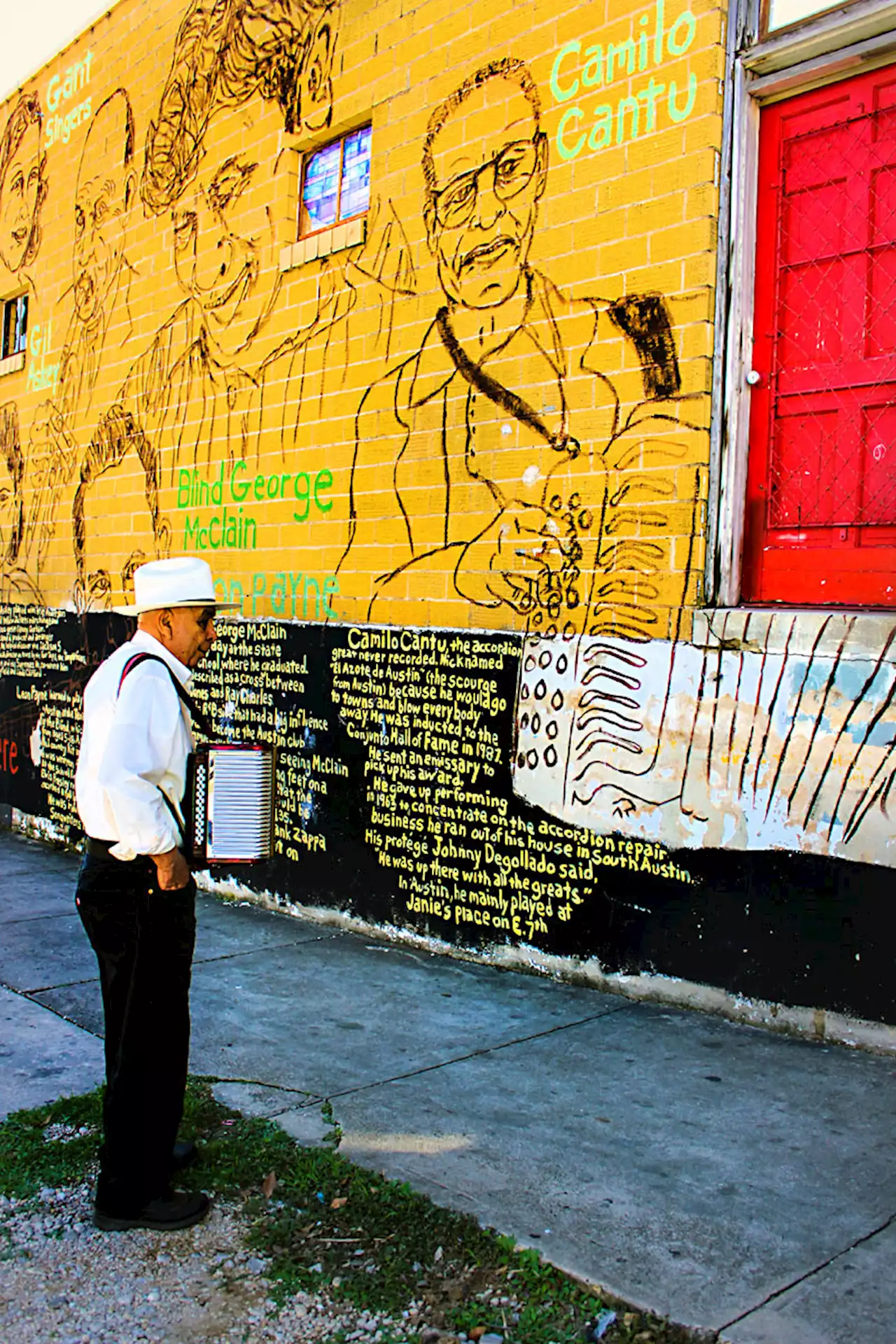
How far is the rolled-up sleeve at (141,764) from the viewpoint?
3.12 m

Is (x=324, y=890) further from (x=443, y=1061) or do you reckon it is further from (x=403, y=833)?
(x=443, y=1061)

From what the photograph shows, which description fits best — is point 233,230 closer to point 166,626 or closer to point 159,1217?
point 166,626

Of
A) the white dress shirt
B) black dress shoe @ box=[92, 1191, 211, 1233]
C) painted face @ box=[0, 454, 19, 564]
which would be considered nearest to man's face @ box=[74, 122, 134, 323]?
painted face @ box=[0, 454, 19, 564]

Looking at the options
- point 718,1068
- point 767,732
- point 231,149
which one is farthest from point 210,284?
point 718,1068

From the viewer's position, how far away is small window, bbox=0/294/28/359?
34.4ft

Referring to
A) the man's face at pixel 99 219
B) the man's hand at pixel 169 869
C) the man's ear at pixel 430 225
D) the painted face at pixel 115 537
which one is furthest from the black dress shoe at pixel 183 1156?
the man's face at pixel 99 219

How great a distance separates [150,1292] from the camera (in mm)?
2891

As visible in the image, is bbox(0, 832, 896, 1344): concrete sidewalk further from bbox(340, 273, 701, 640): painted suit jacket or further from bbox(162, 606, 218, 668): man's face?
bbox(340, 273, 701, 640): painted suit jacket

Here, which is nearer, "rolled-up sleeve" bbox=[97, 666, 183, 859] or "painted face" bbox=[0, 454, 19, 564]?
"rolled-up sleeve" bbox=[97, 666, 183, 859]

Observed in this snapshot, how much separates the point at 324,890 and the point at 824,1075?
3.21m

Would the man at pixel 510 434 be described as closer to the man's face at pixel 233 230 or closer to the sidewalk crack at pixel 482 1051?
the man's face at pixel 233 230

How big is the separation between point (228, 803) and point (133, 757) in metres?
0.35

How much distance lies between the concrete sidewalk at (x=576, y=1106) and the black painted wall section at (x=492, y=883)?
22 centimetres

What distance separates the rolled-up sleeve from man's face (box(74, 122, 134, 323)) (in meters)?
6.56
